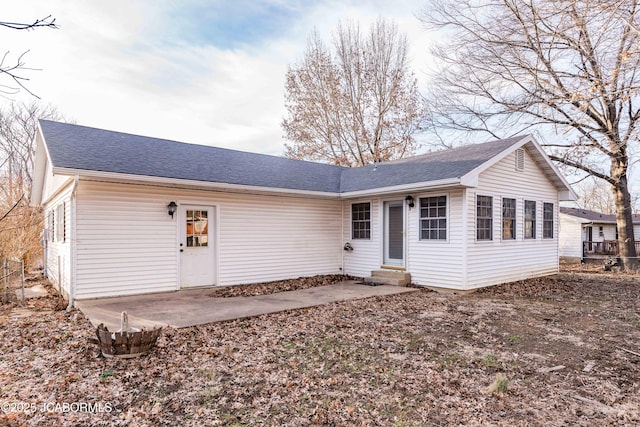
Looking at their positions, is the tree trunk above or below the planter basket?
above

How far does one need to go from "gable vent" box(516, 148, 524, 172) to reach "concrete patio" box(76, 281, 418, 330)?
15.2 ft

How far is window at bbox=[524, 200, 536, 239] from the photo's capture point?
10398 mm

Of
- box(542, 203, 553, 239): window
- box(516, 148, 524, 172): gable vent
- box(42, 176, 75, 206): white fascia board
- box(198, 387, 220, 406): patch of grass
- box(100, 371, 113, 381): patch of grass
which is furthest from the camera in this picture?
box(542, 203, 553, 239): window

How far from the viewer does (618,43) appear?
6.82m

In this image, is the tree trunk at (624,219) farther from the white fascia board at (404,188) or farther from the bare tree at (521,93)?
the white fascia board at (404,188)

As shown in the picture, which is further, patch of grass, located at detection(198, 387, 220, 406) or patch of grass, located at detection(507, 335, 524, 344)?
patch of grass, located at detection(507, 335, 524, 344)

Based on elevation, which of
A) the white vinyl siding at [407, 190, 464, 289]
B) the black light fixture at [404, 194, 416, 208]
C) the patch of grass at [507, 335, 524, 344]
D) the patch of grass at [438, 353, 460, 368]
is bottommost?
the patch of grass at [507, 335, 524, 344]

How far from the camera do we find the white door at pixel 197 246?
8289mm

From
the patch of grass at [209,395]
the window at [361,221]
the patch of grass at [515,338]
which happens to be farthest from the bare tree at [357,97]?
the patch of grass at [209,395]

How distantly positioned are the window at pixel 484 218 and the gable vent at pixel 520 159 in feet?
5.46

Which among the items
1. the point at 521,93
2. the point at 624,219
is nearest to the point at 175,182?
the point at 521,93

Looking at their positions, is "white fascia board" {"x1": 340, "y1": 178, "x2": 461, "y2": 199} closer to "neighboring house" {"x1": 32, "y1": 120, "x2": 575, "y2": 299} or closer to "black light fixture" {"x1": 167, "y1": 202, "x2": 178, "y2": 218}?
"neighboring house" {"x1": 32, "y1": 120, "x2": 575, "y2": 299}

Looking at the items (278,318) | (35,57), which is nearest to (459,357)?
(278,318)

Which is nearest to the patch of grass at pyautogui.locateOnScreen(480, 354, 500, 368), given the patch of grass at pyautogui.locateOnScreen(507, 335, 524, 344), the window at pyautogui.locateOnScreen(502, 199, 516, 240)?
the patch of grass at pyautogui.locateOnScreen(507, 335, 524, 344)
